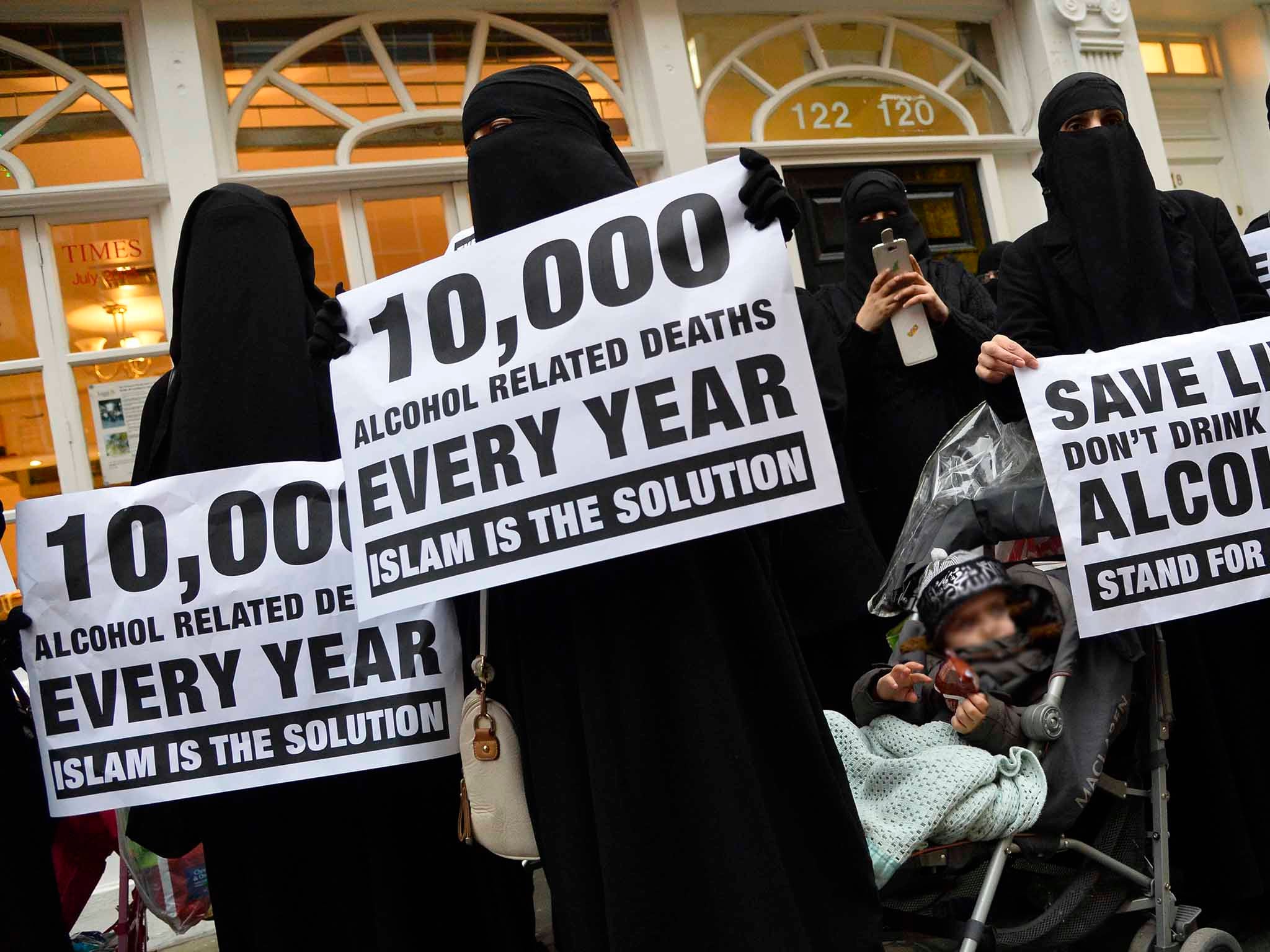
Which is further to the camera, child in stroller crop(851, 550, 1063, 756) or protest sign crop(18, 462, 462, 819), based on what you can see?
child in stroller crop(851, 550, 1063, 756)

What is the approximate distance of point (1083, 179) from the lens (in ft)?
11.2

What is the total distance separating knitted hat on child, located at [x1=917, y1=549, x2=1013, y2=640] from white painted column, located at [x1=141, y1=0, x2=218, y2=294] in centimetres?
409

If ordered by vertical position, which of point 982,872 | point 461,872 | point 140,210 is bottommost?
point 982,872

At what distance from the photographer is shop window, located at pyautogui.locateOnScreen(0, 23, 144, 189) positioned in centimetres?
543

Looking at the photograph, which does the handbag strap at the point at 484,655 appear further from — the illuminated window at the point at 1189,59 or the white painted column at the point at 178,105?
the illuminated window at the point at 1189,59

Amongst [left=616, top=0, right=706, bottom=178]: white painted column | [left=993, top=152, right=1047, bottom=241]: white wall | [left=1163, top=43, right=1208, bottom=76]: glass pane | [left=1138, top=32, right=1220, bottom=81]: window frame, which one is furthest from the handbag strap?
[left=1163, top=43, right=1208, bottom=76]: glass pane

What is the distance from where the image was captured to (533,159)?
7.49 feet

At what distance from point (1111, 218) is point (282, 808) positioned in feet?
9.01

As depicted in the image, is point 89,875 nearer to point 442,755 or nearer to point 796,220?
point 442,755

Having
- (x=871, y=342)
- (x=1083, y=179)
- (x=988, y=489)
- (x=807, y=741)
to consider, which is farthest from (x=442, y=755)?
(x=1083, y=179)

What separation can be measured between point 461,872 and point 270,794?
1.54 feet

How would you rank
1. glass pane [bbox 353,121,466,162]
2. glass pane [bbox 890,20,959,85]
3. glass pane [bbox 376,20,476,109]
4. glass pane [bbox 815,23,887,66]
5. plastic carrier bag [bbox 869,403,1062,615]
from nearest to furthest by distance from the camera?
plastic carrier bag [bbox 869,403,1062,615], glass pane [bbox 353,121,466,162], glass pane [bbox 376,20,476,109], glass pane [bbox 815,23,887,66], glass pane [bbox 890,20,959,85]

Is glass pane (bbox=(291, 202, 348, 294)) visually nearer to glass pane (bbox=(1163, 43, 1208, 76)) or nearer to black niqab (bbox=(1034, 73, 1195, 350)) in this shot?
black niqab (bbox=(1034, 73, 1195, 350))

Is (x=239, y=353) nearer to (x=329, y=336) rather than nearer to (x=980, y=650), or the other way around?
(x=329, y=336)
